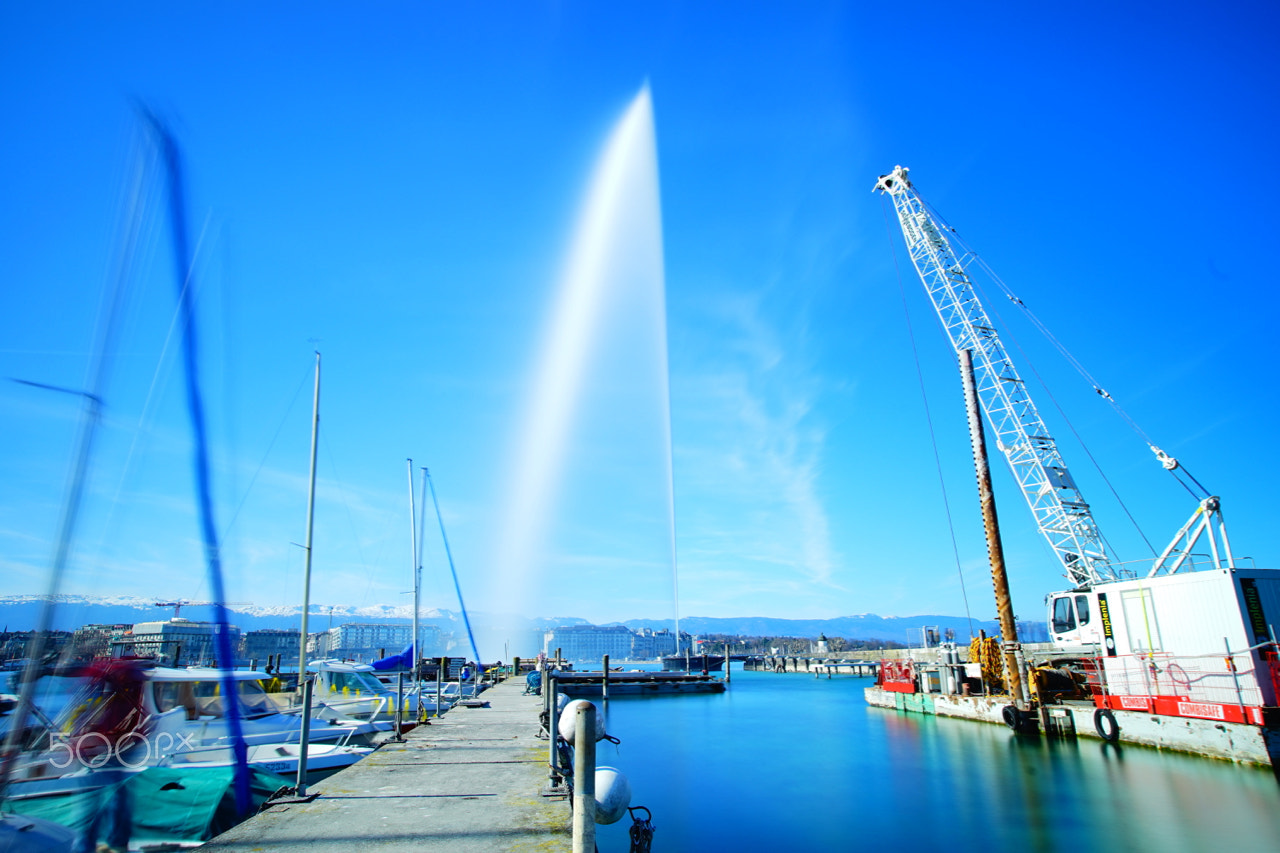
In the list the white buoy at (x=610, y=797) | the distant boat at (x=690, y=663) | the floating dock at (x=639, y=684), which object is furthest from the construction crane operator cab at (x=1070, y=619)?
the distant boat at (x=690, y=663)

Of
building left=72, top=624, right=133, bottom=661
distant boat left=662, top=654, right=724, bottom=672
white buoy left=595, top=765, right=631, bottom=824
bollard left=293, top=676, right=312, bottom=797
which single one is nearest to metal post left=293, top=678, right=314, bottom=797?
bollard left=293, top=676, right=312, bottom=797

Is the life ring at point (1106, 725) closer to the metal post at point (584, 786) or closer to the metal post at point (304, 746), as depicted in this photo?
the metal post at point (584, 786)

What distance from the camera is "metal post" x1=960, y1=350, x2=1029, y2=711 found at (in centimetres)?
2911

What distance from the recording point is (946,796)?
2009 centimetres

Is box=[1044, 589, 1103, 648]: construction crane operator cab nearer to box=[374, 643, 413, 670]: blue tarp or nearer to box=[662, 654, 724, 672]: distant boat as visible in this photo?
box=[374, 643, 413, 670]: blue tarp

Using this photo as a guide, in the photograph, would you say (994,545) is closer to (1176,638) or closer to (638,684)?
(1176,638)

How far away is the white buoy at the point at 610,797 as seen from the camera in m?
11.9

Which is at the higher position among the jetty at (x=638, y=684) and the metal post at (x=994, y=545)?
the metal post at (x=994, y=545)

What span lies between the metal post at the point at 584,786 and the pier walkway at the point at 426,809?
163 cm

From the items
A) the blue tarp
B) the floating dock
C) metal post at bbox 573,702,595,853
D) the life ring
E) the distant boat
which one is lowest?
the distant boat

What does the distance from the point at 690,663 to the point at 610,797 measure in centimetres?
12104

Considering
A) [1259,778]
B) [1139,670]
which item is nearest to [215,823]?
[1259,778]

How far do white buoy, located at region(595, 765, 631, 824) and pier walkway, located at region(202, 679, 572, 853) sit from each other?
106 cm

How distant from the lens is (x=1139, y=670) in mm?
23219
